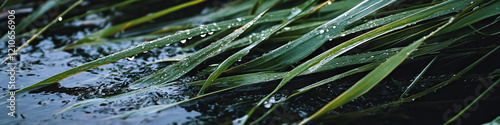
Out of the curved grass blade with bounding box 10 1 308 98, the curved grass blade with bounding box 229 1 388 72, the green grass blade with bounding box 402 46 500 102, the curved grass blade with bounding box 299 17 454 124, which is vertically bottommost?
the green grass blade with bounding box 402 46 500 102

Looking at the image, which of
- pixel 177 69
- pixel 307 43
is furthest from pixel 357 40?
pixel 177 69

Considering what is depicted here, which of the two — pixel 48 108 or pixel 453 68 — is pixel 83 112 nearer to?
pixel 48 108

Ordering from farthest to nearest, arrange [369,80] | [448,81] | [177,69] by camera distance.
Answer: [177,69]
[448,81]
[369,80]

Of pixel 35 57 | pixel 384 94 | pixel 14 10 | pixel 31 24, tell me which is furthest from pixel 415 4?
pixel 14 10

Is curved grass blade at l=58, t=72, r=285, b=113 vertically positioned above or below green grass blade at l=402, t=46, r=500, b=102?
above

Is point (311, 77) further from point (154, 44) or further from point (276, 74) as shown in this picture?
point (154, 44)

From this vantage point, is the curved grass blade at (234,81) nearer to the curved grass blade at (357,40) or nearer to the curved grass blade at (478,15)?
the curved grass blade at (357,40)

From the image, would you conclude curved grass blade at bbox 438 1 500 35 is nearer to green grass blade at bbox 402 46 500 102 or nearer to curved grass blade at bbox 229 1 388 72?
green grass blade at bbox 402 46 500 102

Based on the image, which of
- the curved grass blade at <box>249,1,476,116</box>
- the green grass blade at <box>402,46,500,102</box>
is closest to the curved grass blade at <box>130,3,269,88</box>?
the curved grass blade at <box>249,1,476,116</box>
